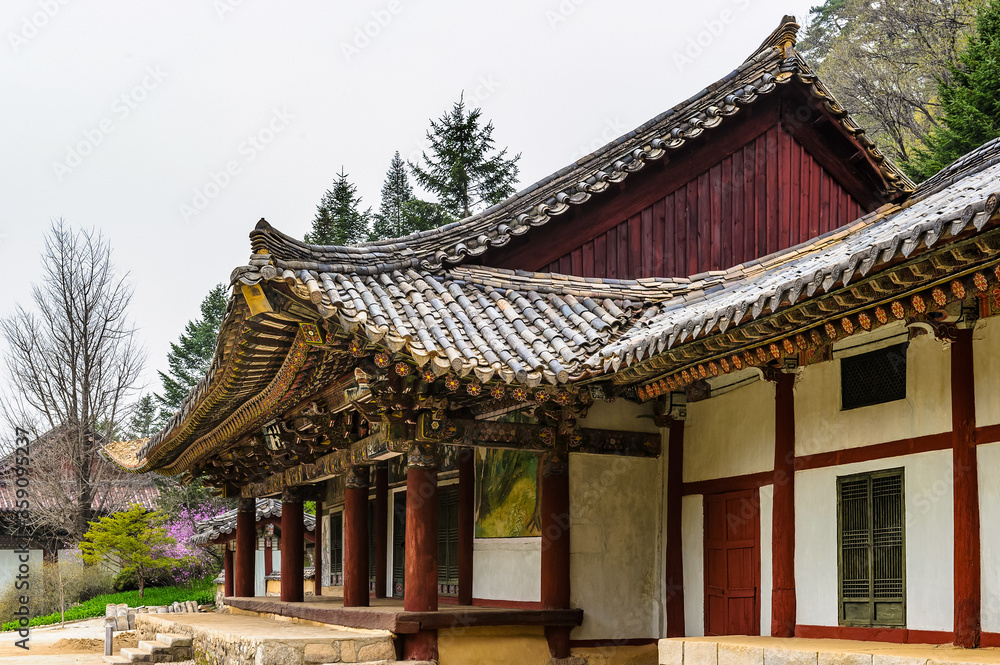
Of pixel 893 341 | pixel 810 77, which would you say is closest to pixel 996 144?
pixel 810 77

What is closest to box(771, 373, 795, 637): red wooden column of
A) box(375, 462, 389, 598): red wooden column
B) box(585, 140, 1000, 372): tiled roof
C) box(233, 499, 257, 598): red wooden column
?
box(585, 140, 1000, 372): tiled roof

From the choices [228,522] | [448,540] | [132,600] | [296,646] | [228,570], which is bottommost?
[132,600]

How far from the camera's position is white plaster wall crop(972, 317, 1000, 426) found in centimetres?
666

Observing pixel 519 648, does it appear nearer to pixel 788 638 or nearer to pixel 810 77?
pixel 788 638

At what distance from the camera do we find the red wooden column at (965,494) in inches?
259

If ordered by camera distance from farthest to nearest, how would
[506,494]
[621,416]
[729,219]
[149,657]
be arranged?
[149,657] → [729,219] → [506,494] → [621,416]

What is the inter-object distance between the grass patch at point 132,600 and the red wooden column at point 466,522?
21179mm

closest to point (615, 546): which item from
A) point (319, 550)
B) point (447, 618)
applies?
point (447, 618)

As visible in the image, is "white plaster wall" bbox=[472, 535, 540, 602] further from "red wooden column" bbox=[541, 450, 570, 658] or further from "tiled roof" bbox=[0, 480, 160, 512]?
"tiled roof" bbox=[0, 480, 160, 512]

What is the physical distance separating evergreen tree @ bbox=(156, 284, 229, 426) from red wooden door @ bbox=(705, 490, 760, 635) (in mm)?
37312

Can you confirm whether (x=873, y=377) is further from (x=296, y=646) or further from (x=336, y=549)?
(x=336, y=549)

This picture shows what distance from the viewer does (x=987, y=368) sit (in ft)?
22.1

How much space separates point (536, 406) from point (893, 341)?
3271 millimetres

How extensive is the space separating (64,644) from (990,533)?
20.5m
